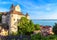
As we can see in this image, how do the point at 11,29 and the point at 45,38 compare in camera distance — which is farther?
the point at 11,29

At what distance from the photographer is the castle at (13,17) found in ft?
53.1

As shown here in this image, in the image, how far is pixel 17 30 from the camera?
15.8 meters

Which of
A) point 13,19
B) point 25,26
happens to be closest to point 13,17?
point 13,19

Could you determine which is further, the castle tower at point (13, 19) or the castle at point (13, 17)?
the castle at point (13, 17)

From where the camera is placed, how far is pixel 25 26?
51.1 feet

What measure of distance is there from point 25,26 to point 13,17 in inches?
54.5

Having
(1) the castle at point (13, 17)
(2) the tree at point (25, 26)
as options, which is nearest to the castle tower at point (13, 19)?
(1) the castle at point (13, 17)

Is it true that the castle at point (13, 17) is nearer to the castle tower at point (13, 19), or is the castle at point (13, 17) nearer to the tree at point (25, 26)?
the castle tower at point (13, 19)

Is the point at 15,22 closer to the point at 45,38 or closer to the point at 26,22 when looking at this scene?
the point at 26,22

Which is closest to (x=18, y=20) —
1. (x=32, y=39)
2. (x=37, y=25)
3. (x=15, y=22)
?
(x=15, y=22)

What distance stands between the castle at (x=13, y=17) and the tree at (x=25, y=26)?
1.26 feet

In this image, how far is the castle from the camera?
16.2m

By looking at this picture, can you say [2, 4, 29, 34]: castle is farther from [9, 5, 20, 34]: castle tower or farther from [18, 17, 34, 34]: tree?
[18, 17, 34, 34]: tree

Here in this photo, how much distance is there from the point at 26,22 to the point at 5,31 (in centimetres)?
139
